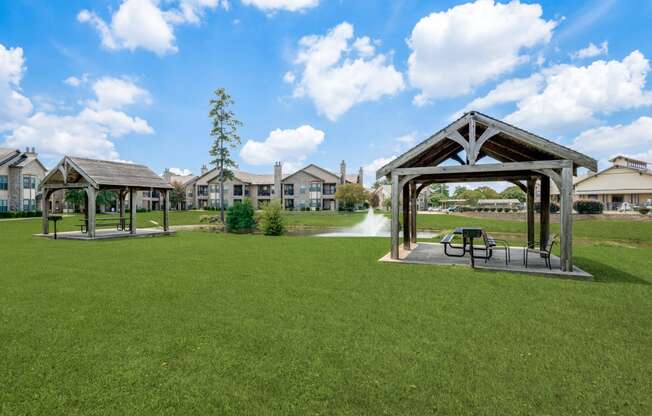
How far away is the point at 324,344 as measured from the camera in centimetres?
429

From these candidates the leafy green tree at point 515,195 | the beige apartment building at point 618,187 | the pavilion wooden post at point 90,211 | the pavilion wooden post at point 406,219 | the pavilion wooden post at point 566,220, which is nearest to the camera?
the pavilion wooden post at point 566,220

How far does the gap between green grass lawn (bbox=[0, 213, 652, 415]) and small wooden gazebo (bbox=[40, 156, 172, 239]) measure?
30.9 ft

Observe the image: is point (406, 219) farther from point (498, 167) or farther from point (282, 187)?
point (282, 187)

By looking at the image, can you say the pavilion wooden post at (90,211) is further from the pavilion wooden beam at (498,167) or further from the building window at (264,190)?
the building window at (264,190)

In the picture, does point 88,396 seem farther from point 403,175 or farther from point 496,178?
point 496,178

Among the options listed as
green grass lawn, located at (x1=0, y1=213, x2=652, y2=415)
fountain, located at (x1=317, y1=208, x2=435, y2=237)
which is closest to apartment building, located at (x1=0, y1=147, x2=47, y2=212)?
fountain, located at (x1=317, y1=208, x2=435, y2=237)

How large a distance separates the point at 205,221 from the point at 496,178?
101 feet

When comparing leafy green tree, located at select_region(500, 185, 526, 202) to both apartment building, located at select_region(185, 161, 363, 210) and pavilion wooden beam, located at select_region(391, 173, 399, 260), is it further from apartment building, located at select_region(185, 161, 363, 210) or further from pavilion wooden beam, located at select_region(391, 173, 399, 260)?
pavilion wooden beam, located at select_region(391, 173, 399, 260)

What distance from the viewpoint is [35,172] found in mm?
45375

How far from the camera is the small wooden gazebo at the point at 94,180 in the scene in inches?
639

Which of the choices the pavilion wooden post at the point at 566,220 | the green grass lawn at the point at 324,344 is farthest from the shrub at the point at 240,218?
the pavilion wooden post at the point at 566,220

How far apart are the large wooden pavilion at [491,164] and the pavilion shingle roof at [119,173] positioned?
47.0 ft

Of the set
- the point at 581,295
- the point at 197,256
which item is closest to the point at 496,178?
the point at 581,295

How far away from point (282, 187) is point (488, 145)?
199 feet
